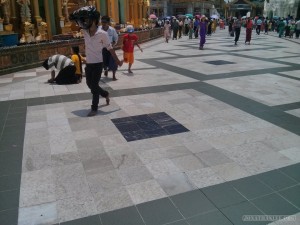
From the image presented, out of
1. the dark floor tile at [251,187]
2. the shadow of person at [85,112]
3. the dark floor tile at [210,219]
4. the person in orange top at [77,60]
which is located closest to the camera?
the dark floor tile at [210,219]

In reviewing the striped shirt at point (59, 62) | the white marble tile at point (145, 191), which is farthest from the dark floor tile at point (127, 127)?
the striped shirt at point (59, 62)

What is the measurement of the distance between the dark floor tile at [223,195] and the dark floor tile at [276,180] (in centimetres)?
44

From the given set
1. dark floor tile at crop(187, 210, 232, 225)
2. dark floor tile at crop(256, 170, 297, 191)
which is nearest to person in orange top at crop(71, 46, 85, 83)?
dark floor tile at crop(256, 170, 297, 191)

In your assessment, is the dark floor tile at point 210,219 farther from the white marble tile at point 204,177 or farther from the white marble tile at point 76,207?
the white marble tile at point 76,207

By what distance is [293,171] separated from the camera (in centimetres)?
373

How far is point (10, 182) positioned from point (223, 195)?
7.73ft

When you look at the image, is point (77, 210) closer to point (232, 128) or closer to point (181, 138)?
point (181, 138)

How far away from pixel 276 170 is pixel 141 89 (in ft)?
14.9

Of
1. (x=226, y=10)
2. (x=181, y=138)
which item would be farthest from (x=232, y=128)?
(x=226, y=10)

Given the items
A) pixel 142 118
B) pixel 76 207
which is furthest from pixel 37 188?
pixel 142 118

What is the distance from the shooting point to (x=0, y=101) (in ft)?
22.6

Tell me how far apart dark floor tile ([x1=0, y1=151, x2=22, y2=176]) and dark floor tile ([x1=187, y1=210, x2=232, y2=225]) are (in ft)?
7.21

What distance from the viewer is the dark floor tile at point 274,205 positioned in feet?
9.85

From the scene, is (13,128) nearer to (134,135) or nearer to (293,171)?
(134,135)
